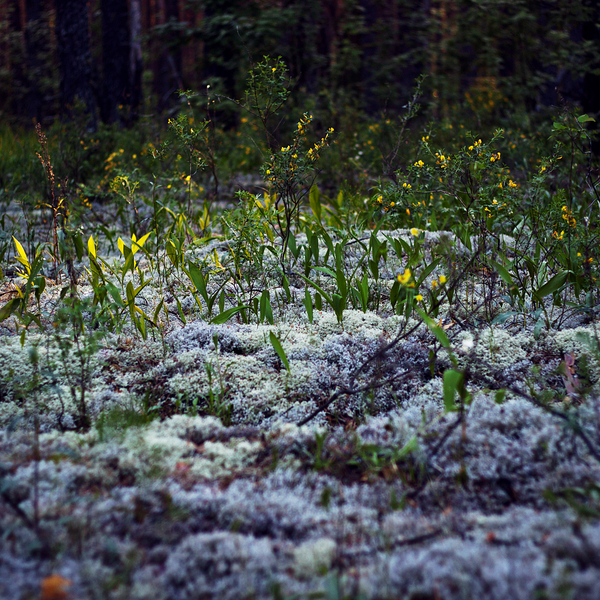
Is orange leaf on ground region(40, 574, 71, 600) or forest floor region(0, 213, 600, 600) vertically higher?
orange leaf on ground region(40, 574, 71, 600)

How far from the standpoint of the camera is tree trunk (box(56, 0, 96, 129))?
8578 mm

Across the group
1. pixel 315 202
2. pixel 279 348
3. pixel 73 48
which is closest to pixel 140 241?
pixel 315 202

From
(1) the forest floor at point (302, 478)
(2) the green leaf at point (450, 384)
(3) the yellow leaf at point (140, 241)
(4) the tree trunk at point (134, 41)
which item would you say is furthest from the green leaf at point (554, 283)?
(4) the tree trunk at point (134, 41)

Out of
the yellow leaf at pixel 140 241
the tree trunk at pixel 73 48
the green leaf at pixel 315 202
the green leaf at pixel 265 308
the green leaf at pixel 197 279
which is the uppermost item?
the tree trunk at pixel 73 48

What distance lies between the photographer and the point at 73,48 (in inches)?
338

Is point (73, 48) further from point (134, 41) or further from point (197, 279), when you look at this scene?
point (197, 279)

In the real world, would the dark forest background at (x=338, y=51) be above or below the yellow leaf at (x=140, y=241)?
above

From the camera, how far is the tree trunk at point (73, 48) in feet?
28.1

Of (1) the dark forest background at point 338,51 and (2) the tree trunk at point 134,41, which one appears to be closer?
(1) the dark forest background at point 338,51

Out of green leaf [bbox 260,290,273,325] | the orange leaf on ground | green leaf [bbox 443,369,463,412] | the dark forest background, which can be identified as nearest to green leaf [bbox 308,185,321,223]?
green leaf [bbox 260,290,273,325]

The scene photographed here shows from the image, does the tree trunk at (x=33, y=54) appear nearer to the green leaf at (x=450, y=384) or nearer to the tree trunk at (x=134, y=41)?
the tree trunk at (x=134, y=41)

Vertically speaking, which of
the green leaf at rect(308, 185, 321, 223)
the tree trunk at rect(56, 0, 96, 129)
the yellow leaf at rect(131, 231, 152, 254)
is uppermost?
the tree trunk at rect(56, 0, 96, 129)

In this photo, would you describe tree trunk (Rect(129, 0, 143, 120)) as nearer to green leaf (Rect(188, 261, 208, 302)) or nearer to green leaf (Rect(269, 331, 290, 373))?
green leaf (Rect(188, 261, 208, 302))

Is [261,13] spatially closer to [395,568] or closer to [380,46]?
[380,46]
